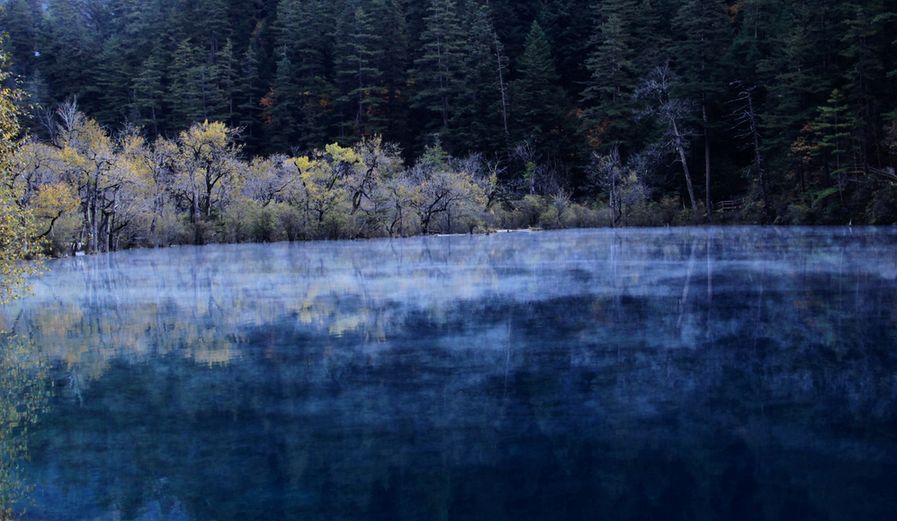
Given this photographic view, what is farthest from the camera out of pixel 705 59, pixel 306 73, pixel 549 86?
pixel 306 73

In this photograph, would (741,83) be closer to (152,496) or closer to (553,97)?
(553,97)

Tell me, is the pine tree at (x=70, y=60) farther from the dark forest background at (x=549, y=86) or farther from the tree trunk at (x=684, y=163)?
the tree trunk at (x=684, y=163)

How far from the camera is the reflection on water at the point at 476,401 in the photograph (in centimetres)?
581

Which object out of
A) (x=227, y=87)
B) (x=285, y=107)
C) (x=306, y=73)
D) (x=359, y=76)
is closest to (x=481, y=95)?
(x=359, y=76)

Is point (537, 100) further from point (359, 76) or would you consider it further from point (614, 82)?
point (359, 76)

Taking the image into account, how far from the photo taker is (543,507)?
555 cm

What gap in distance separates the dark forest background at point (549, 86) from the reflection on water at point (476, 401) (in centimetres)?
2755

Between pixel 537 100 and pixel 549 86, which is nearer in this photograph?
pixel 537 100

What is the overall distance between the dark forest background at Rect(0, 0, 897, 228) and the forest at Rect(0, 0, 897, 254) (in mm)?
187

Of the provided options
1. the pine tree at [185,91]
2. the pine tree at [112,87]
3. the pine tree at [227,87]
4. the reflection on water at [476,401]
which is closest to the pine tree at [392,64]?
the pine tree at [227,87]

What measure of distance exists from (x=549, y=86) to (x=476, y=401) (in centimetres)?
5347

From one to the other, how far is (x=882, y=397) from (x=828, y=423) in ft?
4.14

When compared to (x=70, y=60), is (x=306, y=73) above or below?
below

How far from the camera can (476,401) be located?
836 cm
